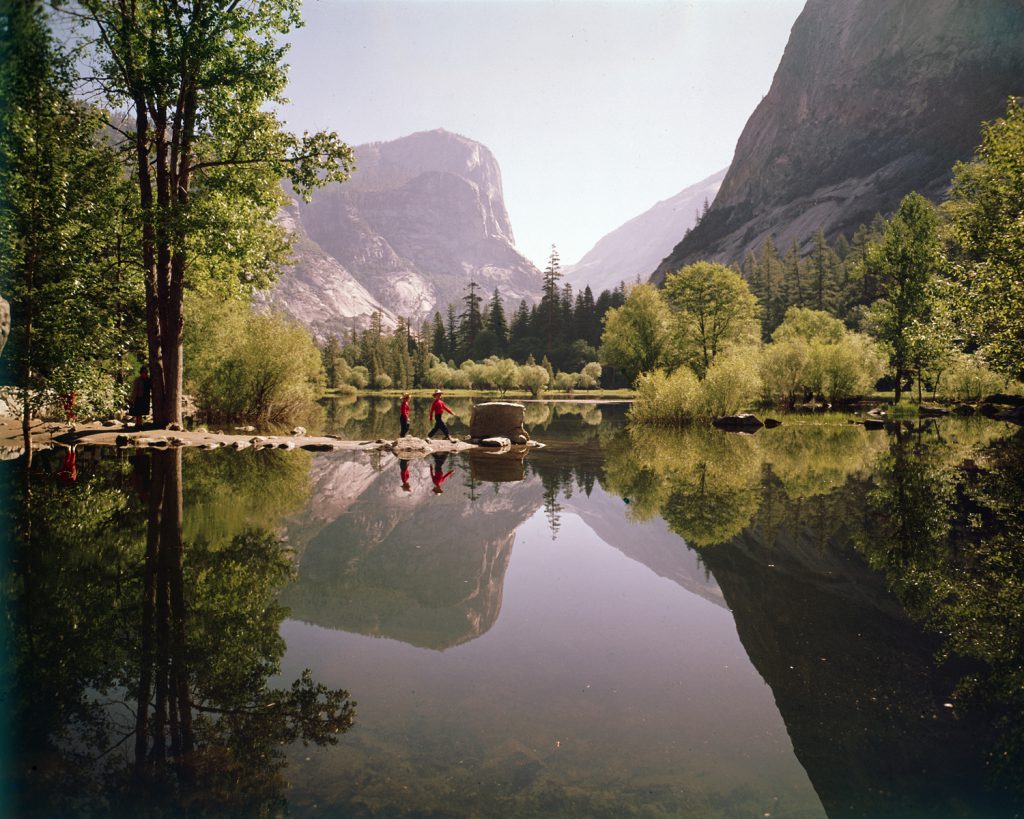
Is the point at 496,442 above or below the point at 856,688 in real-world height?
above

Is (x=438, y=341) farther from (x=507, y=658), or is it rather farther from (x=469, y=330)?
(x=507, y=658)

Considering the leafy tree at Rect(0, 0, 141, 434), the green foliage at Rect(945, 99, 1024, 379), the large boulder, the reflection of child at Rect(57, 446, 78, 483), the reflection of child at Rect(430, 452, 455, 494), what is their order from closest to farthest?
the leafy tree at Rect(0, 0, 141, 434), the reflection of child at Rect(57, 446, 78, 483), the reflection of child at Rect(430, 452, 455, 494), the green foliage at Rect(945, 99, 1024, 379), the large boulder

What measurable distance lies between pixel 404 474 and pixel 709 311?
3988 centimetres

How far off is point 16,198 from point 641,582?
15969mm

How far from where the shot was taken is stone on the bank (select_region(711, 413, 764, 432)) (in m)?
33.1

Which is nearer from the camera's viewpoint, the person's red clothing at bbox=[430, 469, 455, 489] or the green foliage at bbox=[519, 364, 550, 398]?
the person's red clothing at bbox=[430, 469, 455, 489]

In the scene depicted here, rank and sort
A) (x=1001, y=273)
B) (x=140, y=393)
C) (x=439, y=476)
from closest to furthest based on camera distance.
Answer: (x=439, y=476), (x=1001, y=273), (x=140, y=393)

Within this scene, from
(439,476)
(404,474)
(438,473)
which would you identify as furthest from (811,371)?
(404,474)

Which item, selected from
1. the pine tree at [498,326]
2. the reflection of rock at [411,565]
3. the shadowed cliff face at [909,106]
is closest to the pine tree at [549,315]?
the pine tree at [498,326]

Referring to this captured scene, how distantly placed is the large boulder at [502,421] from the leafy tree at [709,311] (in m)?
27.9

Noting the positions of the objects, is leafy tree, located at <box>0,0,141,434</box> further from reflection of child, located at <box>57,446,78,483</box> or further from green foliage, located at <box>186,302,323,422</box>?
green foliage, located at <box>186,302,323,422</box>

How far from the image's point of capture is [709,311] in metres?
50.3

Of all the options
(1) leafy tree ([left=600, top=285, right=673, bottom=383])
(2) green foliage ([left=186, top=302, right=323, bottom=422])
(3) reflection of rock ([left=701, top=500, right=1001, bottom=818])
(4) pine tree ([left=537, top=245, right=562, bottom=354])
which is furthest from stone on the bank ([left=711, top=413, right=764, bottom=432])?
(4) pine tree ([left=537, top=245, right=562, bottom=354])

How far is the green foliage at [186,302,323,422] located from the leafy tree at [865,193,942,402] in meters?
42.4
